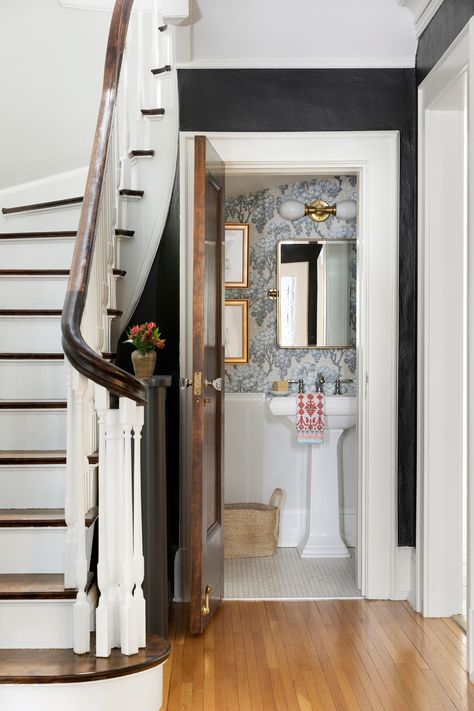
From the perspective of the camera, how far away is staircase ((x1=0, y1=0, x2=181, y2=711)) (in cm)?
254

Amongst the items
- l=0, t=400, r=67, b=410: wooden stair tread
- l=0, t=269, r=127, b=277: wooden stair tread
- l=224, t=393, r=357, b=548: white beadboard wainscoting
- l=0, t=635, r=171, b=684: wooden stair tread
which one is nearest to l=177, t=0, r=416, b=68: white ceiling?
l=0, t=269, r=127, b=277: wooden stair tread

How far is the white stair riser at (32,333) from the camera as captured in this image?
11.8 feet

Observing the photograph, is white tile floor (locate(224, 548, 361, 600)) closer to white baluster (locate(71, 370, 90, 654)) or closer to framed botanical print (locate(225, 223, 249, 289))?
white baluster (locate(71, 370, 90, 654))

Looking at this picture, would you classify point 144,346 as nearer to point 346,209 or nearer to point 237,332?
point 237,332

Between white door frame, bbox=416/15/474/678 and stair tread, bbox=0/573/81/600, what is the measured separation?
6.14ft

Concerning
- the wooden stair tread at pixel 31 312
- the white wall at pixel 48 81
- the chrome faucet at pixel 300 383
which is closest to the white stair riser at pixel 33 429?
the wooden stair tread at pixel 31 312

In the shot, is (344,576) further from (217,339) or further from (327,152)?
(327,152)

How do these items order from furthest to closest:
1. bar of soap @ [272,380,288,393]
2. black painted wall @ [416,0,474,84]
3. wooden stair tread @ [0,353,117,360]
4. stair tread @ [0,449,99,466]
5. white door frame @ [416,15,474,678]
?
bar of soap @ [272,380,288,393]
white door frame @ [416,15,474,678]
wooden stair tread @ [0,353,117,360]
black painted wall @ [416,0,474,84]
stair tread @ [0,449,99,466]

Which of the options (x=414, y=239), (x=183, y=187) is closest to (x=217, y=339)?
(x=183, y=187)

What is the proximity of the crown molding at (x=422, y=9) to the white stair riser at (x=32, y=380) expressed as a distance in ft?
7.61

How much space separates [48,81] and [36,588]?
346 centimetres

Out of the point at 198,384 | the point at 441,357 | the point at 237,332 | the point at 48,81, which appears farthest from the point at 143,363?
the point at 48,81

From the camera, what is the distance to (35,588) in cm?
274

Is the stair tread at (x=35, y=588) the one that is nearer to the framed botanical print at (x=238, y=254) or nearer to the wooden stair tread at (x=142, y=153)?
the wooden stair tread at (x=142, y=153)
